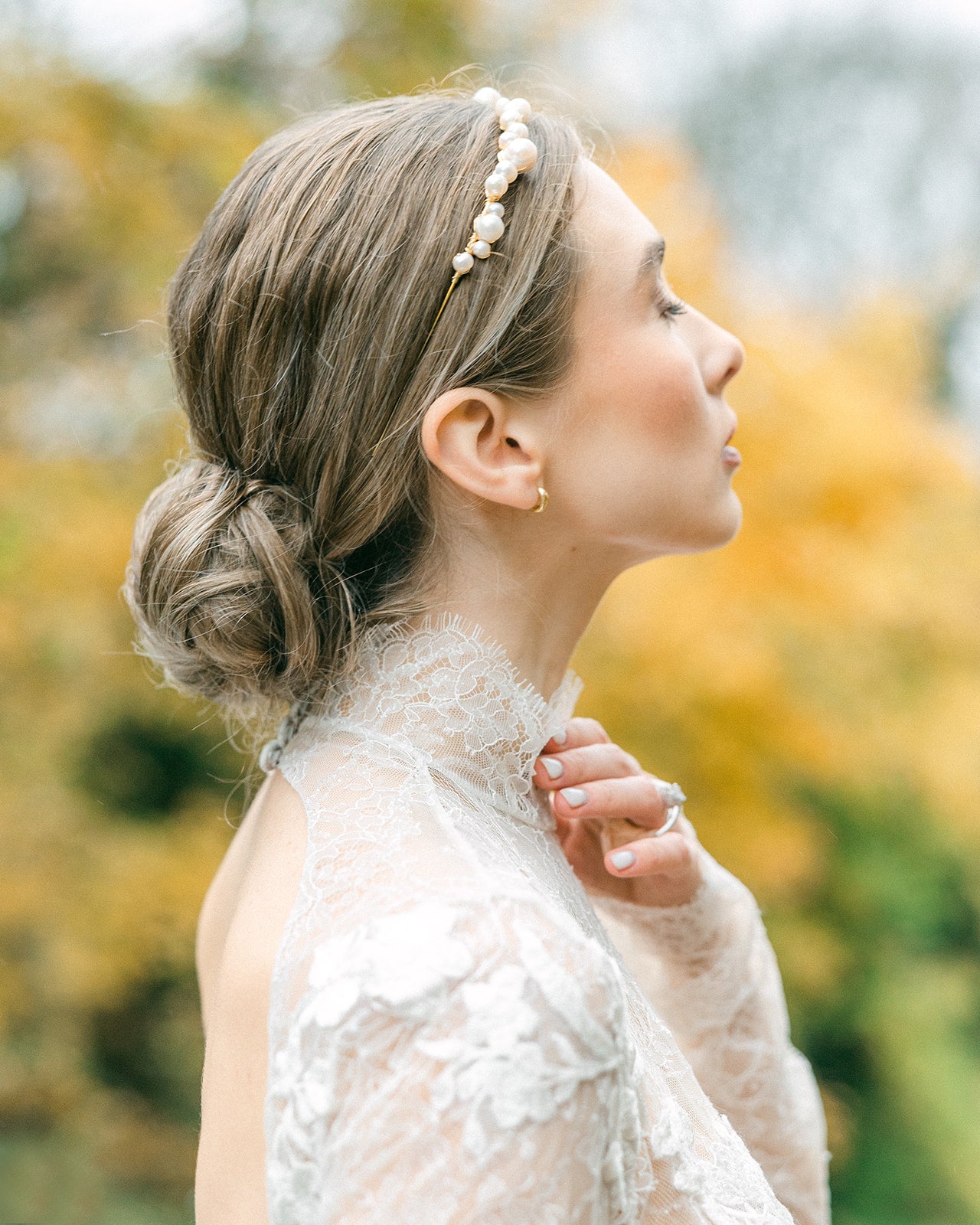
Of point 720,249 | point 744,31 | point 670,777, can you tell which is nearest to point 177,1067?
point 670,777

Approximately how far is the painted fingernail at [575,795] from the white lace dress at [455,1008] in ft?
0.16

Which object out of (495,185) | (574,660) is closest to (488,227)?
(495,185)

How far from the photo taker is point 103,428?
2988 millimetres

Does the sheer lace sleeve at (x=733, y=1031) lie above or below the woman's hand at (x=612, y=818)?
below

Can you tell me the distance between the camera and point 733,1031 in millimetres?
1604

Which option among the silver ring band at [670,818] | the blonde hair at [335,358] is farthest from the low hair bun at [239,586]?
the silver ring band at [670,818]

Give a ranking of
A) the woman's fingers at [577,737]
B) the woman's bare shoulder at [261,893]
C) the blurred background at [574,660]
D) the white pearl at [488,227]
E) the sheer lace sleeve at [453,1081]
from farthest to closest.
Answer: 1. the blurred background at [574,660]
2. the woman's fingers at [577,737]
3. the white pearl at [488,227]
4. the woman's bare shoulder at [261,893]
5. the sheer lace sleeve at [453,1081]

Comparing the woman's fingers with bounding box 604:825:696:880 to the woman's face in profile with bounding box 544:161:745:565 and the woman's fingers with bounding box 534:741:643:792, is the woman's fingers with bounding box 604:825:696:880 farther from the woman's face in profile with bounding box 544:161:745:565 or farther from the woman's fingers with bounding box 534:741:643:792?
the woman's face in profile with bounding box 544:161:745:565

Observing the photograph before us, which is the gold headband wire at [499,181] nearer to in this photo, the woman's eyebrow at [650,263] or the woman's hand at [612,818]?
the woman's eyebrow at [650,263]

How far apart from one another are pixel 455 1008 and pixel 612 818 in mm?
651

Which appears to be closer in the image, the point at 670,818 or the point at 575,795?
the point at 575,795

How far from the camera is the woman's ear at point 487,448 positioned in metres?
1.21

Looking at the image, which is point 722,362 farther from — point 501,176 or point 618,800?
point 618,800

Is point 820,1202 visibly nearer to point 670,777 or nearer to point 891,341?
point 670,777
